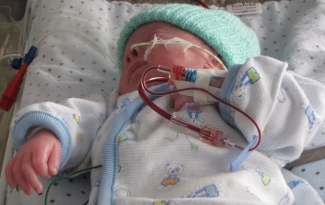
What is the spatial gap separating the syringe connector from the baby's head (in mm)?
247

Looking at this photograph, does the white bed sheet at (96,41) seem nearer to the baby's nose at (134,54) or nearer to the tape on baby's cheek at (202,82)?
the baby's nose at (134,54)

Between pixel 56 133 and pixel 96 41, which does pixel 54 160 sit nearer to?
pixel 56 133

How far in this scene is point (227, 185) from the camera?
73 centimetres

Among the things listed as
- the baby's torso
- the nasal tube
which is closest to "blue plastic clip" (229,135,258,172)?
the baby's torso

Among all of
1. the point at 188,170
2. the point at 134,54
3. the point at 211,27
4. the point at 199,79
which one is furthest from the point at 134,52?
the point at 188,170

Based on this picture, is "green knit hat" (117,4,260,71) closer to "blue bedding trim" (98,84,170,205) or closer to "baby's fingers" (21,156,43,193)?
"blue bedding trim" (98,84,170,205)

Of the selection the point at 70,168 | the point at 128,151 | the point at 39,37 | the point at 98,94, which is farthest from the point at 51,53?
the point at 128,151

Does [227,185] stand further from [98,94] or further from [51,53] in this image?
[51,53]

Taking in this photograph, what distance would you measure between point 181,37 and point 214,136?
36 centimetres

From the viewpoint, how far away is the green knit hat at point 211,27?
3.40 feet

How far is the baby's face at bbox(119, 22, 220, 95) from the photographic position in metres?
0.98

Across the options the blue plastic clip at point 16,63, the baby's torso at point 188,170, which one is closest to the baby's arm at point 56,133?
the baby's torso at point 188,170

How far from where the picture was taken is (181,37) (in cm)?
104

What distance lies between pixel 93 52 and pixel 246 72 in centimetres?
72
